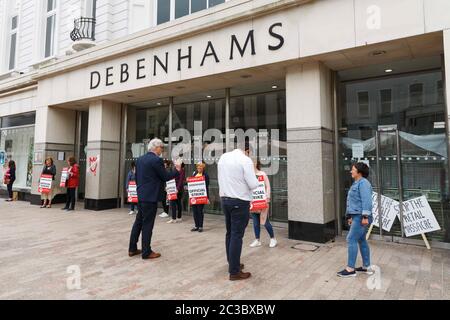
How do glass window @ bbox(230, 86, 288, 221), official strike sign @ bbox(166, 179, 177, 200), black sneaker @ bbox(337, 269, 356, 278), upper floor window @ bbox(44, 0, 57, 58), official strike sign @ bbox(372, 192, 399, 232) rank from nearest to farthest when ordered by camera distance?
1. black sneaker @ bbox(337, 269, 356, 278)
2. official strike sign @ bbox(372, 192, 399, 232)
3. glass window @ bbox(230, 86, 288, 221)
4. official strike sign @ bbox(166, 179, 177, 200)
5. upper floor window @ bbox(44, 0, 57, 58)

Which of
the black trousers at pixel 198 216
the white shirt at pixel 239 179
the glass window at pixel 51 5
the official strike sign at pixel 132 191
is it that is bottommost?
the black trousers at pixel 198 216

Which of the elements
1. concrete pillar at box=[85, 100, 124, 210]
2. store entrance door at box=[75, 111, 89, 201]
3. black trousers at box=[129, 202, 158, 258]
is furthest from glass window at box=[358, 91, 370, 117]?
store entrance door at box=[75, 111, 89, 201]

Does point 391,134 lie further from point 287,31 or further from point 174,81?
point 174,81

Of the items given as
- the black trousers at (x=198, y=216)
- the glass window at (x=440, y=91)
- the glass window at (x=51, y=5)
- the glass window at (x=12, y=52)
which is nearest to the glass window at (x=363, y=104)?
the glass window at (x=440, y=91)

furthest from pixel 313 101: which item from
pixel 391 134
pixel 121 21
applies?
pixel 121 21

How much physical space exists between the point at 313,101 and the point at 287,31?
1.65m

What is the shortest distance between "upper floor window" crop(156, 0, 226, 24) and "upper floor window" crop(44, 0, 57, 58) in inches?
258

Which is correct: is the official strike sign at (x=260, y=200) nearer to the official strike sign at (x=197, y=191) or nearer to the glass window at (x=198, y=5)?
the official strike sign at (x=197, y=191)

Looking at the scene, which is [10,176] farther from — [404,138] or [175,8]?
[404,138]

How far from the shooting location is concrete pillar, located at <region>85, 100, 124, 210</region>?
11086 mm

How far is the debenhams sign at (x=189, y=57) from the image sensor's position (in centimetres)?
711

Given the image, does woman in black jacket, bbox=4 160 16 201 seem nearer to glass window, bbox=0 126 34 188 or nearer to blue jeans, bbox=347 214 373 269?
glass window, bbox=0 126 34 188

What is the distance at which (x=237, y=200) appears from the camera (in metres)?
4.41

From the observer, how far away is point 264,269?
491 centimetres
